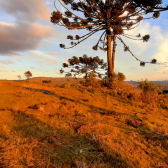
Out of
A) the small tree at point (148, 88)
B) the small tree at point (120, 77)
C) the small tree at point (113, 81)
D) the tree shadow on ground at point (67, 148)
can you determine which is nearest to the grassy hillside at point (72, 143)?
the tree shadow on ground at point (67, 148)

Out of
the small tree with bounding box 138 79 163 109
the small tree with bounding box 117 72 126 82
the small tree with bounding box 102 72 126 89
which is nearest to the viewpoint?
the small tree with bounding box 138 79 163 109

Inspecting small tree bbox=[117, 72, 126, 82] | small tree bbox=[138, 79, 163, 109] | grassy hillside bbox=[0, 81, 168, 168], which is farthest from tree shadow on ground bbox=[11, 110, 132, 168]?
small tree bbox=[117, 72, 126, 82]

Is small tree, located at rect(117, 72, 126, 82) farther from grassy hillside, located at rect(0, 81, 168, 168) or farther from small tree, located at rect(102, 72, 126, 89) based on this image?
grassy hillside, located at rect(0, 81, 168, 168)

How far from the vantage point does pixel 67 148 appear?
347 centimetres

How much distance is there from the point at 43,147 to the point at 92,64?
2348 cm

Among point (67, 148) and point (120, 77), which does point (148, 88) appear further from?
point (67, 148)

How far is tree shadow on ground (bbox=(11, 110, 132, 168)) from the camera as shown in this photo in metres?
2.96

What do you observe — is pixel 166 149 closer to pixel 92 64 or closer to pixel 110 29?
pixel 110 29

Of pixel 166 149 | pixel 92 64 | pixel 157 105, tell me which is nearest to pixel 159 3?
pixel 157 105

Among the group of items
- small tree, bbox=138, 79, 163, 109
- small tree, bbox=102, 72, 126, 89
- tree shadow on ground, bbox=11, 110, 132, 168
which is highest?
small tree, bbox=102, 72, 126, 89

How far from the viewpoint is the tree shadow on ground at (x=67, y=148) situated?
9.71 feet

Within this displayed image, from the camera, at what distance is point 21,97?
7.88m

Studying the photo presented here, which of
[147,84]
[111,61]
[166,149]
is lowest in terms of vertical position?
[166,149]

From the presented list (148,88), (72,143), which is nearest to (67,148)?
(72,143)
